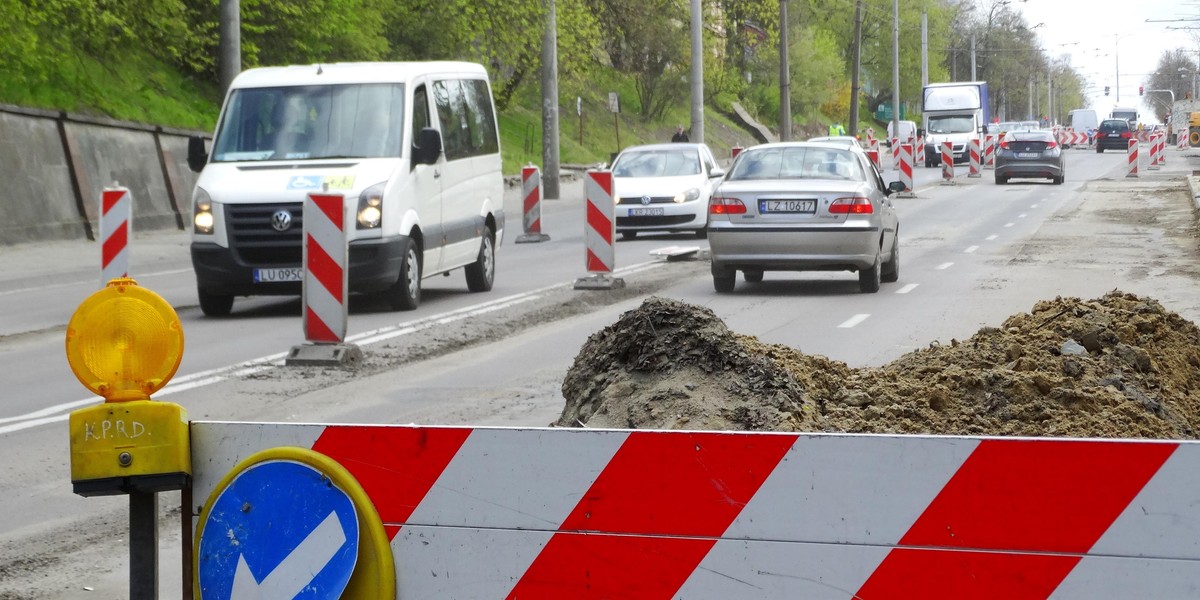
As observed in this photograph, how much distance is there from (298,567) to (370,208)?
11149 millimetres

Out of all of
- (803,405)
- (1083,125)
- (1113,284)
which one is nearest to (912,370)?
(803,405)

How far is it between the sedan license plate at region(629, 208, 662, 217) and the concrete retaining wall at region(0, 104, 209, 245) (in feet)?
24.8

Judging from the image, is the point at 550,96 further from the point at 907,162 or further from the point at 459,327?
the point at 459,327

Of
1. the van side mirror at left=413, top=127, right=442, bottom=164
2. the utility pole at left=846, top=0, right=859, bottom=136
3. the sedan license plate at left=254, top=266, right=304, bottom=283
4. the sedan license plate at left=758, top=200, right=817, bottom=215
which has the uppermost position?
the utility pole at left=846, top=0, right=859, bottom=136

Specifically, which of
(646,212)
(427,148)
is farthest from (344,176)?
(646,212)

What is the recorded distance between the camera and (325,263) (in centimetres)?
1073

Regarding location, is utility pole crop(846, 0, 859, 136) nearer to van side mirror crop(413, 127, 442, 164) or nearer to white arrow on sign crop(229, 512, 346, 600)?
van side mirror crop(413, 127, 442, 164)

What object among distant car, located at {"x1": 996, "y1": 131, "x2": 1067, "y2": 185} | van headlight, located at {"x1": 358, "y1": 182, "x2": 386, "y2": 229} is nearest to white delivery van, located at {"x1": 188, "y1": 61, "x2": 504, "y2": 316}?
van headlight, located at {"x1": 358, "y1": 182, "x2": 386, "y2": 229}

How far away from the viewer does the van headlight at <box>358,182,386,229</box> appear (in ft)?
45.8

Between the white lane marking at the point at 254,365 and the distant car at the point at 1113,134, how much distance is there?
69255 millimetres

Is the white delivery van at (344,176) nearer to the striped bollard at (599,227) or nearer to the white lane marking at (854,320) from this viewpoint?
the striped bollard at (599,227)

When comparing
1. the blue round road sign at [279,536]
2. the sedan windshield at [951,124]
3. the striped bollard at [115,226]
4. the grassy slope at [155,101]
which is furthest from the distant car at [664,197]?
the sedan windshield at [951,124]

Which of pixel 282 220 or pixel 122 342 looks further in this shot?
pixel 282 220

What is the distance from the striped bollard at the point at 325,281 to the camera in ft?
34.9
